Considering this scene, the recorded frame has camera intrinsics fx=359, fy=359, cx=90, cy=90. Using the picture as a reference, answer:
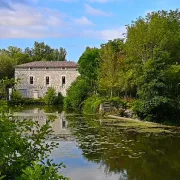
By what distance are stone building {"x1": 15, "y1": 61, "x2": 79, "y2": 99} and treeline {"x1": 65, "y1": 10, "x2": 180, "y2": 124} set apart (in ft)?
35.4

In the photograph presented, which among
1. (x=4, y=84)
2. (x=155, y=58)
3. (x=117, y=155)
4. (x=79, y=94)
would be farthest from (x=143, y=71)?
(x=4, y=84)

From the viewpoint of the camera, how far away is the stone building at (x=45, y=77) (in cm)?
5822

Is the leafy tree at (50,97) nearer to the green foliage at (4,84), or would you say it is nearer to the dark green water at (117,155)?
the dark green water at (117,155)

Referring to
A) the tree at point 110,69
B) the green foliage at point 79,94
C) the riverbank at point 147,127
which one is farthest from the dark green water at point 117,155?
the green foliage at point 79,94

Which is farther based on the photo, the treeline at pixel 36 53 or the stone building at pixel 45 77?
the treeline at pixel 36 53

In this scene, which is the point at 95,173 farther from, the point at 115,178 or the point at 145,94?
the point at 145,94

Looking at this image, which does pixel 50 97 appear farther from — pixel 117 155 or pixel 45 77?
pixel 117 155

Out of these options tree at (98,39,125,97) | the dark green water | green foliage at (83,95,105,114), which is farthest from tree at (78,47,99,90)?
the dark green water

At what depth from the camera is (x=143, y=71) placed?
27922 millimetres

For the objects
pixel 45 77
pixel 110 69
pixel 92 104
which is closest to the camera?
pixel 92 104

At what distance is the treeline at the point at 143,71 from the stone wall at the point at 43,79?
35.7ft

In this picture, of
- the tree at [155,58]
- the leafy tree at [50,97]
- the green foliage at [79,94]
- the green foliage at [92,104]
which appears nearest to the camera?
A: the tree at [155,58]

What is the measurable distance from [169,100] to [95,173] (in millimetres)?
13853

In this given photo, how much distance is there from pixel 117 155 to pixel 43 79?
44.8m
